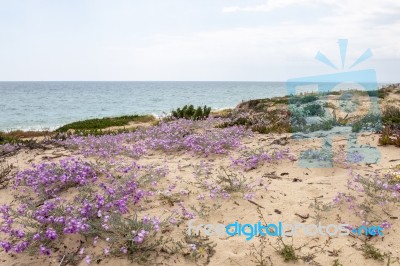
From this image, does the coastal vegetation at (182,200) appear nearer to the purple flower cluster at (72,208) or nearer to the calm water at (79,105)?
the purple flower cluster at (72,208)

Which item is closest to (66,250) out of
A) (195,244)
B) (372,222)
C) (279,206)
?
(195,244)

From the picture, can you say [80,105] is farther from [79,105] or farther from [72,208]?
[72,208]

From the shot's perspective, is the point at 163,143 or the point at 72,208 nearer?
the point at 72,208

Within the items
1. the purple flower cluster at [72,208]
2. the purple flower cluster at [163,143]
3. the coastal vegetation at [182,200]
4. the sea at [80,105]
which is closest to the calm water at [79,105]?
the sea at [80,105]

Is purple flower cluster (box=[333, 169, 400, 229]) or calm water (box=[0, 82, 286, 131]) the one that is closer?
purple flower cluster (box=[333, 169, 400, 229])

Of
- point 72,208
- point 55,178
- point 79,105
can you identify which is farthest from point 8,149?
point 79,105

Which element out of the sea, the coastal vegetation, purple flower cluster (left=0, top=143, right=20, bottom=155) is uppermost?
purple flower cluster (left=0, top=143, right=20, bottom=155)

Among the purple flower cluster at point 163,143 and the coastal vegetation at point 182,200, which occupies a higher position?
the purple flower cluster at point 163,143

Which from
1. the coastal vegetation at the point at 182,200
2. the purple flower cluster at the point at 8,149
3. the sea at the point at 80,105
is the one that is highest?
the purple flower cluster at the point at 8,149

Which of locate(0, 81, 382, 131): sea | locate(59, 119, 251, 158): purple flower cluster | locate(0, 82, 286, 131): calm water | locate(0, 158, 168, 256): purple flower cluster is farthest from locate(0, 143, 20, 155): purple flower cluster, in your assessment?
locate(0, 82, 286, 131): calm water

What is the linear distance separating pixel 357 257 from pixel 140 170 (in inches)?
161

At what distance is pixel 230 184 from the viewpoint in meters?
5.55

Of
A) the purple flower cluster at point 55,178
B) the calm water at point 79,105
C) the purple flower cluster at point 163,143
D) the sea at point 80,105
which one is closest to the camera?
the purple flower cluster at point 55,178

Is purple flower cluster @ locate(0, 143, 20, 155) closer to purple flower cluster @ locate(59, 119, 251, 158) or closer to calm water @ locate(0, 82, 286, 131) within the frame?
purple flower cluster @ locate(59, 119, 251, 158)
